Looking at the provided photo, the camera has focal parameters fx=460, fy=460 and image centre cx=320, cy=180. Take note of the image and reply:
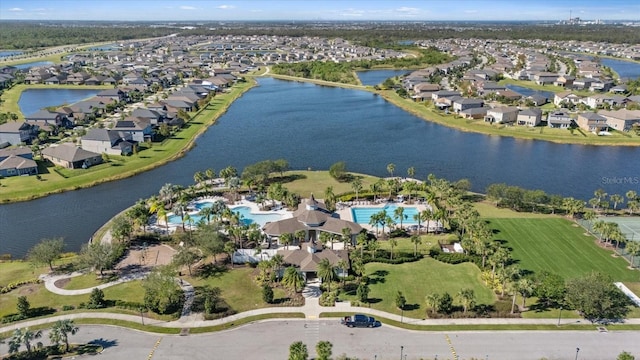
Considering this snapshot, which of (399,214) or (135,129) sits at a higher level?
(135,129)

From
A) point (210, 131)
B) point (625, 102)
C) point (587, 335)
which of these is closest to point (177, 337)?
point (587, 335)

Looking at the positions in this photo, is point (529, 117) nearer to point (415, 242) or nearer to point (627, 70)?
point (415, 242)

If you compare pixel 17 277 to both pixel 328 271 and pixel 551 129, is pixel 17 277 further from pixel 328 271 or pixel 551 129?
pixel 551 129

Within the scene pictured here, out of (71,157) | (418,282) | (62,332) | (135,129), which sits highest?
(135,129)

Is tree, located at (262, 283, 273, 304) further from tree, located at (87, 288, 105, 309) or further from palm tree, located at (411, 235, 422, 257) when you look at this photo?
palm tree, located at (411, 235, 422, 257)

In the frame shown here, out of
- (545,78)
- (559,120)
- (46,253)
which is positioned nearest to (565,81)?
(545,78)

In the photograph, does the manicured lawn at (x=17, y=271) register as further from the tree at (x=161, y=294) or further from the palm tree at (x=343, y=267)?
the palm tree at (x=343, y=267)
